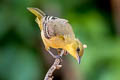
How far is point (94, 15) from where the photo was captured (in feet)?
20.8

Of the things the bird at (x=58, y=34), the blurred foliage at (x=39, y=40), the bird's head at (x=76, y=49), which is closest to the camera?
the bird's head at (x=76, y=49)

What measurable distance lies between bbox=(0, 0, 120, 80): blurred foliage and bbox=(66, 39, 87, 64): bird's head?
5.83 feet

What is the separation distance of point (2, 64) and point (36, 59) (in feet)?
1.59

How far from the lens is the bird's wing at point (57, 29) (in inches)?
160

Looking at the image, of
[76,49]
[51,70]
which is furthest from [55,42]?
[51,70]

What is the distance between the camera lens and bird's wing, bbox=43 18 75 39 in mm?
4070

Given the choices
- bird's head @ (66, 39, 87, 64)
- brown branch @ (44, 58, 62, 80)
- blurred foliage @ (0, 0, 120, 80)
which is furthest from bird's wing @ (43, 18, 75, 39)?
blurred foliage @ (0, 0, 120, 80)

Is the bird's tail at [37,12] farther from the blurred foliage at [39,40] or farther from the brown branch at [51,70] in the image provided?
the blurred foliage at [39,40]

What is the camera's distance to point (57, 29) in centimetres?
412

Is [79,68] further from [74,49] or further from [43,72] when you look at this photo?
[74,49]

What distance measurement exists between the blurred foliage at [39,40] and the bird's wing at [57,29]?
1708 mm

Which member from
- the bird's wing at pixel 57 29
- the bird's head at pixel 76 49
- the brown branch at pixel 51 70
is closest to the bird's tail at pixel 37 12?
the bird's wing at pixel 57 29

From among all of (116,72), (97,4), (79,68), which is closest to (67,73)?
(79,68)

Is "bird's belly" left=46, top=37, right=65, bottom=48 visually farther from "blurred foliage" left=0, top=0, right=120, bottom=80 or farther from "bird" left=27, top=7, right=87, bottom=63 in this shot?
"blurred foliage" left=0, top=0, right=120, bottom=80
